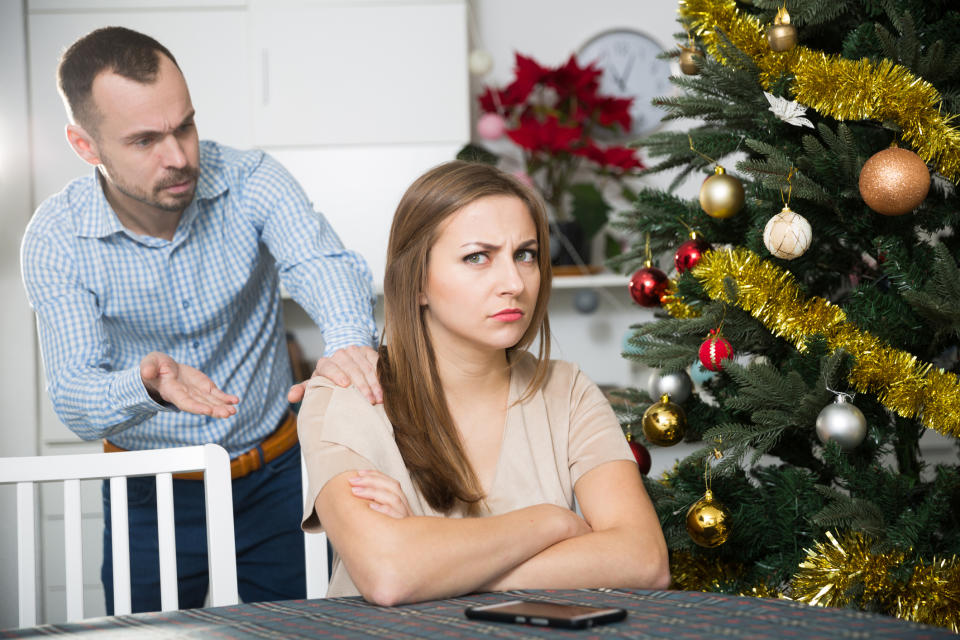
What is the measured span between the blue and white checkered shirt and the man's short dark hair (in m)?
0.17

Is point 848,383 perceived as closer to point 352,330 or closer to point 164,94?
point 352,330

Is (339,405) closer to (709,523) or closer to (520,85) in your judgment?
(709,523)

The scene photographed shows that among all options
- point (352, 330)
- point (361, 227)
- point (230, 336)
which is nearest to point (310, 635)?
point (352, 330)

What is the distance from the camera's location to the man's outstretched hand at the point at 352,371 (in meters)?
1.25

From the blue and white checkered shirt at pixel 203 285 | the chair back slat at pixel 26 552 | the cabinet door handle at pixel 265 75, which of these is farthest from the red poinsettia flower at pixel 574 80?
the chair back slat at pixel 26 552

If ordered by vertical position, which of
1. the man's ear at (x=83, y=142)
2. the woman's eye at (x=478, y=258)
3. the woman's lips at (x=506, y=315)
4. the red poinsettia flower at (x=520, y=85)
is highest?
the red poinsettia flower at (x=520, y=85)

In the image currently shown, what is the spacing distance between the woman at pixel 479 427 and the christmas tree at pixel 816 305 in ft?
0.62

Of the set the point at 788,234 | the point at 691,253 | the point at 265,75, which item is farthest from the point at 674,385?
the point at 265,75

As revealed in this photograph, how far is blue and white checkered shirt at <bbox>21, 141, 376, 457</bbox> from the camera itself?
1.53 meters

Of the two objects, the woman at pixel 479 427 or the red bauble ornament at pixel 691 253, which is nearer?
the woman at pixel 479 427

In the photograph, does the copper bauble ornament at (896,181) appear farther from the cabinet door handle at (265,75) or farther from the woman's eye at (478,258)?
the cabinet door handle at (265,75)

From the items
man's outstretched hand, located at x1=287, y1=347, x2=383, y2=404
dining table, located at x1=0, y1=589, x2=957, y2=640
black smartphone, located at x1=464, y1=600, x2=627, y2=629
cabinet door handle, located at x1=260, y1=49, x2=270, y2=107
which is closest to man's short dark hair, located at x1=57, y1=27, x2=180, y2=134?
man's outstretched hand, located at x1=287, y1=347, x2=383, y2=404

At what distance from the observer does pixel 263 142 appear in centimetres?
288

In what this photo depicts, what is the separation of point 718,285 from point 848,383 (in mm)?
220
